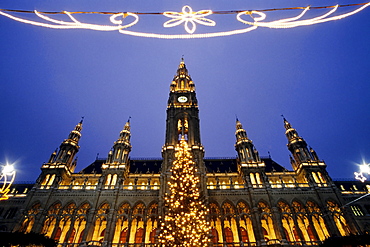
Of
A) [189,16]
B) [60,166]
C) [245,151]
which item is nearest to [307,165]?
[245,151]

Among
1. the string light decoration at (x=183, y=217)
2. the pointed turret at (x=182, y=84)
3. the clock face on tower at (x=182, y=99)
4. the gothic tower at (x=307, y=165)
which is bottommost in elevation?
the string light decoration at (x=183, y=217)

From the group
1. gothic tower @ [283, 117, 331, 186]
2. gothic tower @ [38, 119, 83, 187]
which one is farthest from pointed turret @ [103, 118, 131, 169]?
gothic tower @ [283, 117, 331, 186]

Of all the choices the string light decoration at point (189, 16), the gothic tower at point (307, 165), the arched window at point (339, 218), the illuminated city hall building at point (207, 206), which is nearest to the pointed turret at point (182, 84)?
the illuminated city hall building at point (207, 206)

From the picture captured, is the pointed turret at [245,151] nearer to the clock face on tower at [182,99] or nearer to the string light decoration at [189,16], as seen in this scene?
the clock face on tower at [182,99]

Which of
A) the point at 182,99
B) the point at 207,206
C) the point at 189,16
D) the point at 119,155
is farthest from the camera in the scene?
the point at 182,99

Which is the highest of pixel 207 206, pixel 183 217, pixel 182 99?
pixel 182 99

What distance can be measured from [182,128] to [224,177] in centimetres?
1254

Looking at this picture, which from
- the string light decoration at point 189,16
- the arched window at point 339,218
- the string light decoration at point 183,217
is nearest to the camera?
the string light decoration at point 189,16

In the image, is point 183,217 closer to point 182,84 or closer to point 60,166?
point 60,166

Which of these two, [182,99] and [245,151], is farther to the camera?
[182,99]

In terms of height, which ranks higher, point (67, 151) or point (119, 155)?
point (67, 151)

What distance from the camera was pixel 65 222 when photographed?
29.0 m

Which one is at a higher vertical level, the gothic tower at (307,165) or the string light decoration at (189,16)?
the gothic tower at (307,165)

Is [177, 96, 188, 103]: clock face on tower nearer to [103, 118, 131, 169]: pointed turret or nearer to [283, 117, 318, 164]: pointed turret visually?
[103, 118, 131, 169]: pointed turret
